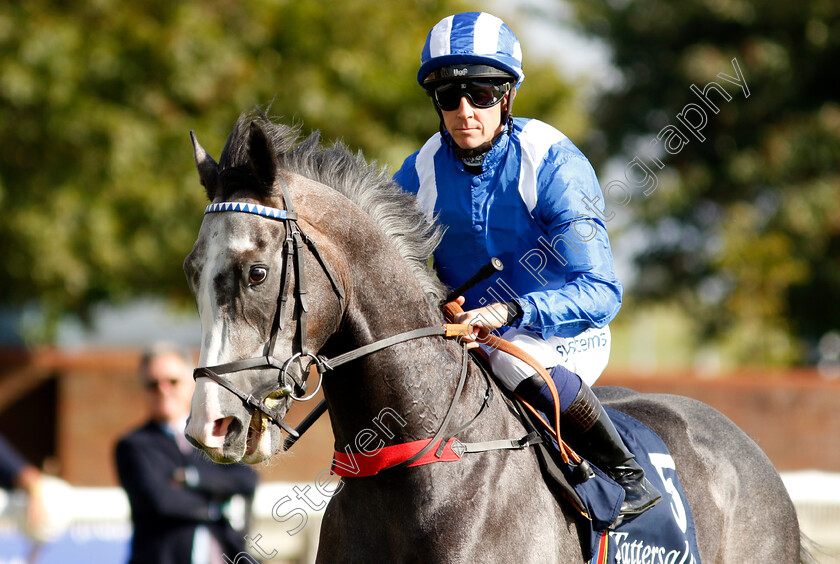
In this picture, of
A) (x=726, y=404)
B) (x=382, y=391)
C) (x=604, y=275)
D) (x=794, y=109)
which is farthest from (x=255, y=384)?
(x=794, y=109)

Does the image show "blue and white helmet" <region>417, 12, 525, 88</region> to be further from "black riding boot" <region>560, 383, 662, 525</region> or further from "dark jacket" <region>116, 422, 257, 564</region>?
"dark jacket" <region>116, 422, 257, 564</region>

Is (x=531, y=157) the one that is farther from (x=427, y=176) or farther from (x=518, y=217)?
(x=427, y=176)

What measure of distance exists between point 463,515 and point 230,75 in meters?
9.50

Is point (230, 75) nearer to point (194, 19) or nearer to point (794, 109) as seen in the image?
point (194, 19)

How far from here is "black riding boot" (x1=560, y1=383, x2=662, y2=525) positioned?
3135mm

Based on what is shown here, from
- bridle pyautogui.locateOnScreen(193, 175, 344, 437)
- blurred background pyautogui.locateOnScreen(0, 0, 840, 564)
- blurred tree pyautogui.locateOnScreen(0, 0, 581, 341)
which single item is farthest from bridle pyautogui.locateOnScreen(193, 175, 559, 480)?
blurred tree pyautogui.locateOnScreen(0, 0, 581, 341)

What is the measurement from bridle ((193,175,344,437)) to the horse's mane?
29 centimetres

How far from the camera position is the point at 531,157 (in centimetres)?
322

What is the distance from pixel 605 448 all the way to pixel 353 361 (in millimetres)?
1008

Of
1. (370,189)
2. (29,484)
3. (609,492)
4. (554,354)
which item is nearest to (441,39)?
(370,189)

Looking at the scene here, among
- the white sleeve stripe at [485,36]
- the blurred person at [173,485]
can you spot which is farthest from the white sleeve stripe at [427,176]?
the blurred person at [173,485]

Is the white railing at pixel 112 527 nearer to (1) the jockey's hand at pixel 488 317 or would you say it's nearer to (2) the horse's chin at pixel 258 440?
(1) the jockey's hand at pixel 488 317

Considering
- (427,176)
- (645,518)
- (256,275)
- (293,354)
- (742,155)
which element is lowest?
(645,518)

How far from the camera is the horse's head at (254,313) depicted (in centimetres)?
247
